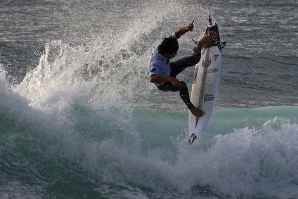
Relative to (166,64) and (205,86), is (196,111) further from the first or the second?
(166,64)

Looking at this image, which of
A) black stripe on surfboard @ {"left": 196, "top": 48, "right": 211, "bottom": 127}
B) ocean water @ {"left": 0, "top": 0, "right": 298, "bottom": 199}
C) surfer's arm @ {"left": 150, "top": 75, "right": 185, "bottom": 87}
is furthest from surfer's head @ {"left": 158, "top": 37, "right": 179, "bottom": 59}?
ocean water @ {"left": 0, "top": 0, "right": 298, "bottom": 199}

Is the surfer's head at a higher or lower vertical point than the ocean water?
higher

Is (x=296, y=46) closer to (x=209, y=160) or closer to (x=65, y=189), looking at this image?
(x=209, y=160)

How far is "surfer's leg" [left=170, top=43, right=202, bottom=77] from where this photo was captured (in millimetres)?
10782

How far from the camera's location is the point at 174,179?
35.2ft

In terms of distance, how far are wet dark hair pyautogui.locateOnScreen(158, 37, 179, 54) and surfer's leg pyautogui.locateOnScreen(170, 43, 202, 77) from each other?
61 centimetres

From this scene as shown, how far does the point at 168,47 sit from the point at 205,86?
1.50m

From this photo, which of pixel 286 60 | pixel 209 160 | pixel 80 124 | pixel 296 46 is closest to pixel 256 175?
pixel 209 160

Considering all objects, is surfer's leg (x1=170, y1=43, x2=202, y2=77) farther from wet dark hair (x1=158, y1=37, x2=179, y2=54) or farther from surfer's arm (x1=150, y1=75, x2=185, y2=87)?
surfer's arm (x1=150, y1=75, x2=185, y2=87)

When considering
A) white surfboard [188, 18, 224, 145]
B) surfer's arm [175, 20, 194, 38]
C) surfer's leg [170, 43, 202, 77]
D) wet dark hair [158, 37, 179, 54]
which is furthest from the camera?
white surfboard [188, 18, 224, 145]

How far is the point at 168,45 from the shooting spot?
10.1 metres

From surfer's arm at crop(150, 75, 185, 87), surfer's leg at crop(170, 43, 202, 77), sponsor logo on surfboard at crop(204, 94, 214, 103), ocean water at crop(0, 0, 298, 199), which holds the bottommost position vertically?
ocean water at crop(0, 0, 298, 199)

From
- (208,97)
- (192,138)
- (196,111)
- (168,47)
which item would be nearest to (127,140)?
(192,138)

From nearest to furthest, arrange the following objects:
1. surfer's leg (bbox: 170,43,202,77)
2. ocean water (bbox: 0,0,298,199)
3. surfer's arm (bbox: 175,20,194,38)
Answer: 1. surfer's arm (bbox: 175,20,194,38)
2. ocean water (bbox: 0,0,298,199)
3. surfer's leg (bbox: 170,43,202,77)
